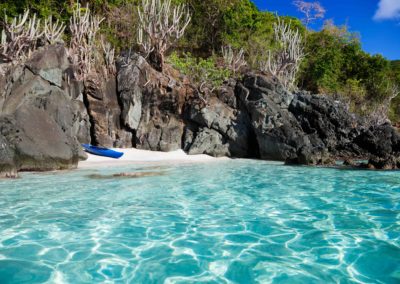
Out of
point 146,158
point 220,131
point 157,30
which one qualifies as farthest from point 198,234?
point 157,30

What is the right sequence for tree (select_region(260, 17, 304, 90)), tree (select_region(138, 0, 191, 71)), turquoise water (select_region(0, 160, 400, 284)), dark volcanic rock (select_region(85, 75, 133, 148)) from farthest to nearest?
tree (select_region(260, 17, 304, 90)) < tree (select_region(138, 0, 191, 71)) < dark volcanic rock (select_region(85, 75, 133, 148)) < turquoise water (select_region(0, 160, 400, 284))

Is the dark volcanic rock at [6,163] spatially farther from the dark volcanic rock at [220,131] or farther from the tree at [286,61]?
the tree at [286,61]

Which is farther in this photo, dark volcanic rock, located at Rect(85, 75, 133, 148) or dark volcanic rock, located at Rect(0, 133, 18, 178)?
dark volcanic rock, located at Rect(85, 75, 133, 148)

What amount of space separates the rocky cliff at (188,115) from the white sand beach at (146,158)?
26.4 inches

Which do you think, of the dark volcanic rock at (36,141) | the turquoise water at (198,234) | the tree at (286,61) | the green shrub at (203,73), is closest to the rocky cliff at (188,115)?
the green shrub at (203,73)

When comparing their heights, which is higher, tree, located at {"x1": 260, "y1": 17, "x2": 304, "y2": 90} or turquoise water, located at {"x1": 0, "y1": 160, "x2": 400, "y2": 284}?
tree, located at {"x1": 260, "y1": 17, "x2": 304, "y2": 90}

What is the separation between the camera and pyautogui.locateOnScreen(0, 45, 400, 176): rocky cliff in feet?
49.7

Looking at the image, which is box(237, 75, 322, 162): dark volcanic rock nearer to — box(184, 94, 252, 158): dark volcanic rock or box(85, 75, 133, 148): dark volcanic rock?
box(184, 94, 252, 158): dark volcanic rock

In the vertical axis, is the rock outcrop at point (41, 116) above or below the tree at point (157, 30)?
below

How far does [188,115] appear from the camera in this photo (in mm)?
20000

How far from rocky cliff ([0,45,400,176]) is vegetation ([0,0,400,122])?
6.21ft

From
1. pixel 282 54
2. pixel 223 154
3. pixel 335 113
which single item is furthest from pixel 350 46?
pixel 223 154

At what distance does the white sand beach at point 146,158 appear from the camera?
1498 centimetres

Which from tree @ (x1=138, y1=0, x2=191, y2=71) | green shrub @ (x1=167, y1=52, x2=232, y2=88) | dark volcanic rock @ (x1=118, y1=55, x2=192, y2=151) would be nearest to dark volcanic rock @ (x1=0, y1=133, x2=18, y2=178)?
dark volcanic rock @ (x1=118, y1=55, x2=192, y2=151)
